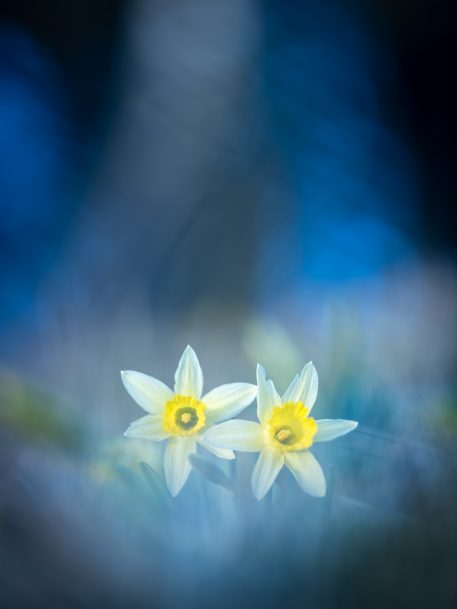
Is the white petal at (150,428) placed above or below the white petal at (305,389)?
below

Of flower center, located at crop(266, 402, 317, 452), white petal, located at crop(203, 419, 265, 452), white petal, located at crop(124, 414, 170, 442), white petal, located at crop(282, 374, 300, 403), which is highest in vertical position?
white petal, located at crop(282, 374, 300, 403)

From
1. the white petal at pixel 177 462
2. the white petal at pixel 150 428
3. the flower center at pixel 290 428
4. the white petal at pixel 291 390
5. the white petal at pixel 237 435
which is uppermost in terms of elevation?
the white petal at pixel 291 390

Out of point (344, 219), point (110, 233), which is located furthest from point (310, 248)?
point (110, 233)

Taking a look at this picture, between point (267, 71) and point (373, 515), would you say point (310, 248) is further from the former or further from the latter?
point (373, 515)

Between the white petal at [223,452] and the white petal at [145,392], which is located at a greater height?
the white petal at [145,392]

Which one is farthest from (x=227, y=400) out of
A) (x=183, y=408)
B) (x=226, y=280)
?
(x=226, y=280)

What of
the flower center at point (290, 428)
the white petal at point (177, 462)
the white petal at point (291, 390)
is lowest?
the white petal at point (177, 462)

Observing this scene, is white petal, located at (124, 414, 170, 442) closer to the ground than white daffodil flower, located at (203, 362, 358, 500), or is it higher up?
closer to the ground
